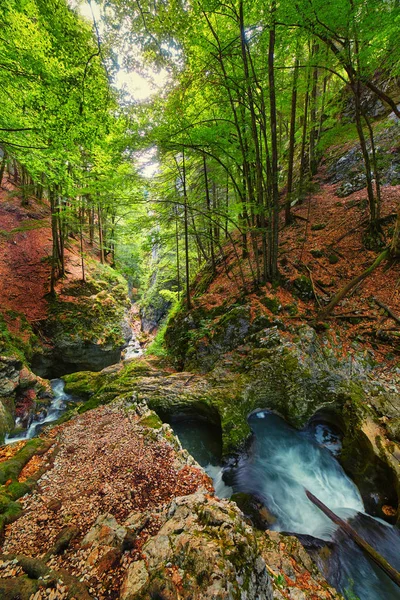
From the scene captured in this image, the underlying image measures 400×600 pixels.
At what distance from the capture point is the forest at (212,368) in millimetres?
2701

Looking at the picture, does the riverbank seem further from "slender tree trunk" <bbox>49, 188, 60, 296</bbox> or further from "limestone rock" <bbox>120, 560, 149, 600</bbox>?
"slender tree trunk" <bbox>49, 188, 60, 296</bbox>

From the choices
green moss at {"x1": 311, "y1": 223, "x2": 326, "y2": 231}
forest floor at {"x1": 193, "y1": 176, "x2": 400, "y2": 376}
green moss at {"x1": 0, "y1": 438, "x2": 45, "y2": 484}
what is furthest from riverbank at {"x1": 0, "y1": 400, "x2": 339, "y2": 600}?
green moss at {"x1": 311, "y1": 223, "x2": 326, "y2": 231}

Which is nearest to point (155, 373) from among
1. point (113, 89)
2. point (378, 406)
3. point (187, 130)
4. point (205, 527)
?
point (205, 527)

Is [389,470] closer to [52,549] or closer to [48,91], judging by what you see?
[52,549]

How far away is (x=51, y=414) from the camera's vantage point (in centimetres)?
783

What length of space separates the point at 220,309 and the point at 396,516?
5966 mm

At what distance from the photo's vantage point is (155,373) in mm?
7453

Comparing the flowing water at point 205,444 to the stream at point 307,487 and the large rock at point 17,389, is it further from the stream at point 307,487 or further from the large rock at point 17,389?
the large rock at point 17,389

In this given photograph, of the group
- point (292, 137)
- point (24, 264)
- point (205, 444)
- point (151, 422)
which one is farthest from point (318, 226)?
point (24, 264)

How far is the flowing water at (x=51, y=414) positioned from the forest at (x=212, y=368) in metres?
0.09

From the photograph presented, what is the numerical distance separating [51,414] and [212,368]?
5492 mm

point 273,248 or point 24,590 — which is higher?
point 273,248

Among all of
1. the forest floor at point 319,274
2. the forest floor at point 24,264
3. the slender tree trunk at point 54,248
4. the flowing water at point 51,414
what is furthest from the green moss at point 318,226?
the forest floor at point 24,264

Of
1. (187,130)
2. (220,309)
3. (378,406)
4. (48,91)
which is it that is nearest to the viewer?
(48,91)
